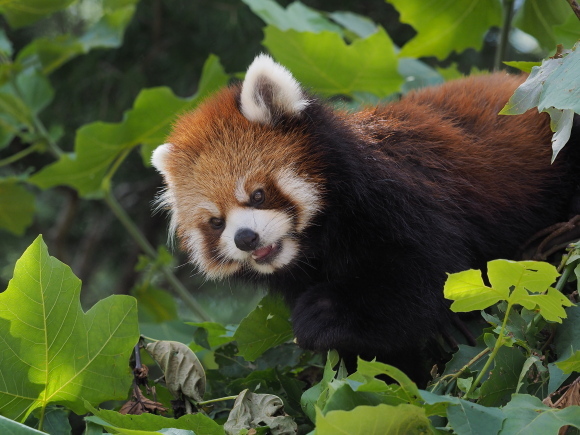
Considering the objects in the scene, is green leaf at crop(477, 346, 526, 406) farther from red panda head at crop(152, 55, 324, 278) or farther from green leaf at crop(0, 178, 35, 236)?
green leaf at crop(0, 178, 35, 236)

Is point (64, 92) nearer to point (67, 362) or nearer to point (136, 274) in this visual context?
point (136, 274)

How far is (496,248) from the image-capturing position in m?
2.64

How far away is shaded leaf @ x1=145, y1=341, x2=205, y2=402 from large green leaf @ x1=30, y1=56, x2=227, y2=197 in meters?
1.30

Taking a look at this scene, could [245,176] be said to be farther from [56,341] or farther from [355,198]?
[56,341]

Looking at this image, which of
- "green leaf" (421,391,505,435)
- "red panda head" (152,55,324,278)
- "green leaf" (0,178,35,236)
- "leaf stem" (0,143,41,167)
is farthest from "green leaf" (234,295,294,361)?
"green leaf" (0,178,35,236)

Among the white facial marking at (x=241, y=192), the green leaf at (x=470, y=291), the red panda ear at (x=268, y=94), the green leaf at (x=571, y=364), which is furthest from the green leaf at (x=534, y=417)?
the red panda ear at (x=268, y=94)

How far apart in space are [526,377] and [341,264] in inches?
31.2

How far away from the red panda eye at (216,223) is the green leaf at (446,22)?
4.35 ft

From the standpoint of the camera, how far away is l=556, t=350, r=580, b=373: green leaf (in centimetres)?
166

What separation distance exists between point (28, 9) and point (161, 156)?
1.44m

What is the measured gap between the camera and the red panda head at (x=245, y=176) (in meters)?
2.48

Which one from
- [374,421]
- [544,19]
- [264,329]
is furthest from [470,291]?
[544,19]

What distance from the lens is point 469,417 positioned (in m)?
1.59

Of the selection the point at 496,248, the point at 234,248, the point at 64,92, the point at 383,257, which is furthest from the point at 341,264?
the point at 64,92
